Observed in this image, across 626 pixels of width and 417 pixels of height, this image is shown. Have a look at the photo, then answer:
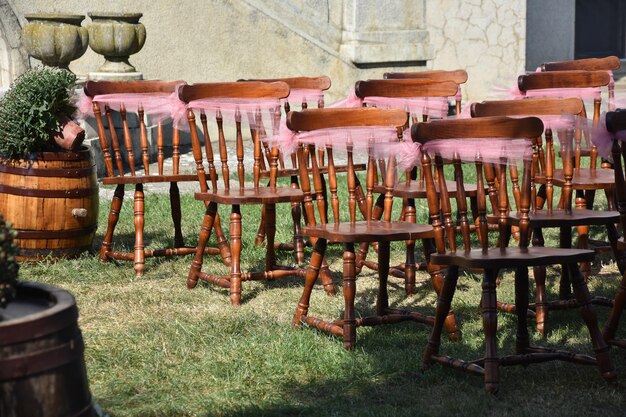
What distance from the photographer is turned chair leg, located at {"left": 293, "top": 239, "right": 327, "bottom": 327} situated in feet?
17.3

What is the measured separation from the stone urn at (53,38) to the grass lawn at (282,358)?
3.95 m

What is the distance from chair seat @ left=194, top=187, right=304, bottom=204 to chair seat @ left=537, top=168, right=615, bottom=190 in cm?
129

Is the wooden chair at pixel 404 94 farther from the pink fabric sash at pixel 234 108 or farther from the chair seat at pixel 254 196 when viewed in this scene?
the pink fabric sash at pixel 234 108

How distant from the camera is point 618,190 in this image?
15.5 feet

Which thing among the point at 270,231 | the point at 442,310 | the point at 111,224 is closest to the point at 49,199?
the point at 111,224

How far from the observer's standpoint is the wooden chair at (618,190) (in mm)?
4562

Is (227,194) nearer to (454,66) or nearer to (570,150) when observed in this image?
(570,150)

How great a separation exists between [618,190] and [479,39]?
9.20 metres

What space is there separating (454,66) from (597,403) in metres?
9.64

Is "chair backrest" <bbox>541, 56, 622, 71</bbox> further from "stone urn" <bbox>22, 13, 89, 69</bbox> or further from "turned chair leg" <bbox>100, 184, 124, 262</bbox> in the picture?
"stone urn" <bbox>22, 13, 89, 69</bbox>

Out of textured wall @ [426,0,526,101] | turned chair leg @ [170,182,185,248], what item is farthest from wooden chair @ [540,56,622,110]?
textured wall @ [426,0,526,101]

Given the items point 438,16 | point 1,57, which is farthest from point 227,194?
point 438,16

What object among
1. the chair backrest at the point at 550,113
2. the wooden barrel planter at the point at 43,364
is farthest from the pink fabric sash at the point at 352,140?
the wooden barrel planter at the point at 43,364

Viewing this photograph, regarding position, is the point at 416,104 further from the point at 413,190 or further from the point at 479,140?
the point at 479,140
